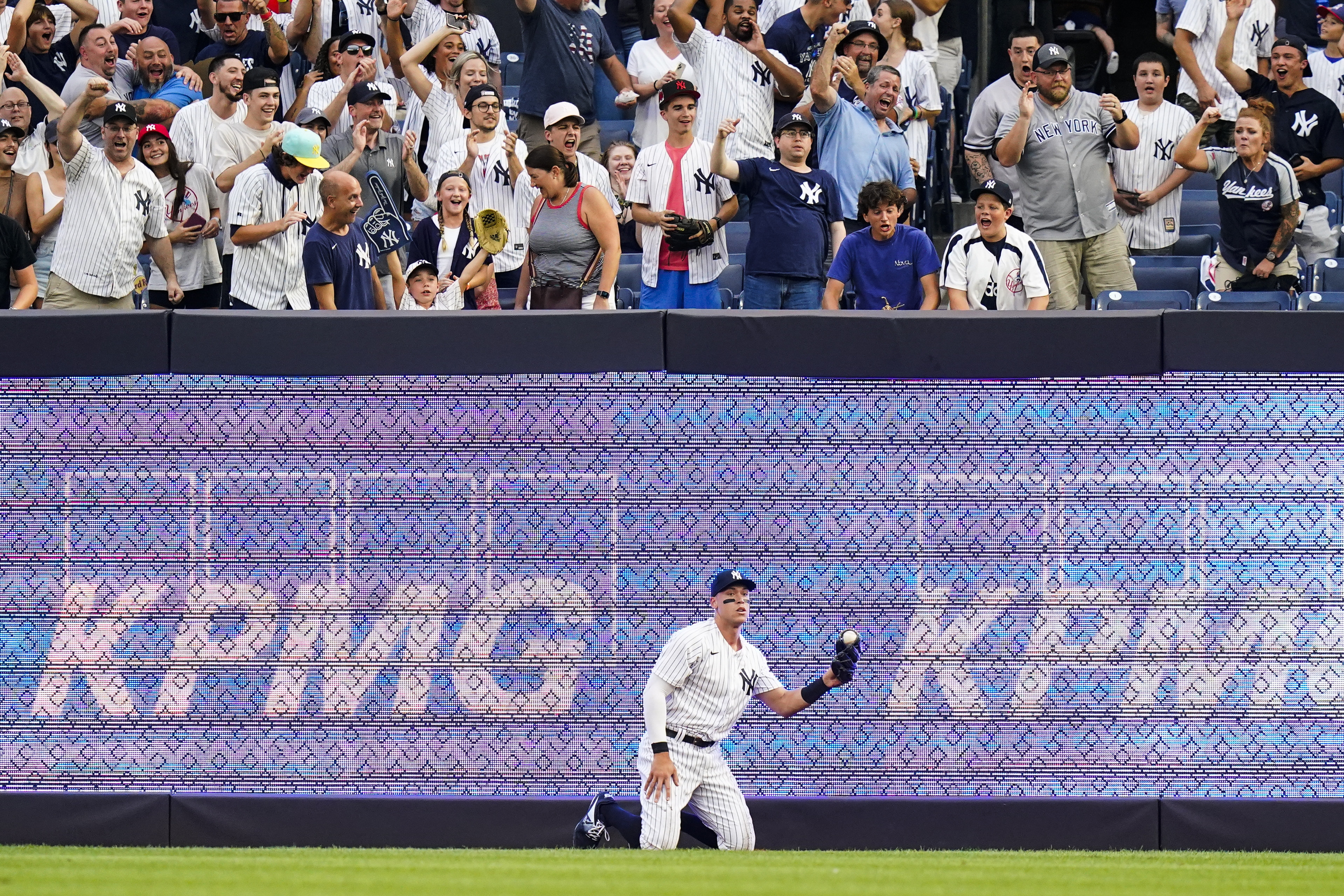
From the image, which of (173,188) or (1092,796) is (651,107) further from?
(1092,796)

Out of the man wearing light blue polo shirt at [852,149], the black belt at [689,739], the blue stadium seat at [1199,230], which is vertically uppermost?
the man wearing light blue polo shirt at [852,149]

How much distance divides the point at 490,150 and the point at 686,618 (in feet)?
16.0

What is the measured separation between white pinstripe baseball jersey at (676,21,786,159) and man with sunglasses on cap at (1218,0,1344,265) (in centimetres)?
333

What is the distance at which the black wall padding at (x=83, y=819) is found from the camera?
24.0 ft

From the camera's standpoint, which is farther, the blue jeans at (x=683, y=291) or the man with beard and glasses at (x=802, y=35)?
the man with beard and glasses at (x=802, y=35)

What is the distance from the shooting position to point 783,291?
34.2 feet

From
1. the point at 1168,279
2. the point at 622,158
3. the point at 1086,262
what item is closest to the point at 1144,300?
the point at 1086,262

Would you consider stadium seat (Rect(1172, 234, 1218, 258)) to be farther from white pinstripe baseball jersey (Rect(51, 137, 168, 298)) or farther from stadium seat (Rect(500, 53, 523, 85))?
white pinstripe baseball jersey (Rect(51, 137, 168, 298))

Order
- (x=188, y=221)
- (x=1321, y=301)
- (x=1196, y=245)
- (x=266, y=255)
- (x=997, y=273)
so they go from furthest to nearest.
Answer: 1. (x=1196, y=245)
2. (x=188, y=221)
3. (x=1321, y=301)
4. (x=266, y=255)
5. (x=997, y=273)

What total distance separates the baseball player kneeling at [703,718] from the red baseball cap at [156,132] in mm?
5931

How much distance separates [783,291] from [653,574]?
3373 millimetres

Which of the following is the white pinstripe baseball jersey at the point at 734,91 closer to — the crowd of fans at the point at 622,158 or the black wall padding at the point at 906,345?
the crowd of fans at the point at 622,158

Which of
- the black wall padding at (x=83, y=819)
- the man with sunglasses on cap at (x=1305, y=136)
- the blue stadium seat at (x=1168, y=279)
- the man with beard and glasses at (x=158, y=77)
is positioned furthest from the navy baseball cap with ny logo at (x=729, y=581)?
the man with beard and glasses at (x=158, y=77)

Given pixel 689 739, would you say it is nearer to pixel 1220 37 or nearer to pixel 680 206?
pixel 680 206
